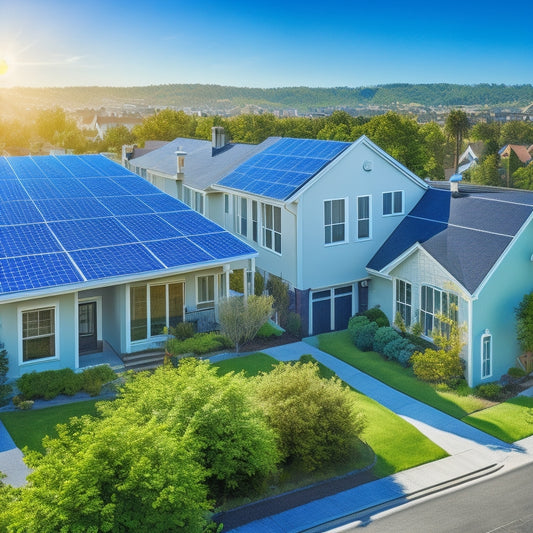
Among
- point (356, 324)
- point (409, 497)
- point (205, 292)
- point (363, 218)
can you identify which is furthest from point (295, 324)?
point (409, 497)

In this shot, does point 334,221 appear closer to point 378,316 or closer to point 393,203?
point 393,203

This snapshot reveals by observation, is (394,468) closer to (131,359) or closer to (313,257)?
(131,359)

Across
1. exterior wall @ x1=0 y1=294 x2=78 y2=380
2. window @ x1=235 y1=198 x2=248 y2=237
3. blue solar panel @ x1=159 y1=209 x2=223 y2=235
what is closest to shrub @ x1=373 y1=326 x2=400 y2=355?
blue solar panel @ x1=159 y1=209 x2=223 y2=235

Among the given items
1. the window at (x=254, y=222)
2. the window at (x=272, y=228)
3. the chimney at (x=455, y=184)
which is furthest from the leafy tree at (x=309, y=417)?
the chimney at (x=455, y=184)

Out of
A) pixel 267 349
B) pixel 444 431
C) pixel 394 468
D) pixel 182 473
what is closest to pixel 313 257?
pixel 267 349

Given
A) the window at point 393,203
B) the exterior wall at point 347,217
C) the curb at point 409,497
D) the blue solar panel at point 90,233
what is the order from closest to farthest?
the curb at point 409,497
the blue solar panel at point 90,233
the exterior wall at point 347,217
the window at point 393,203

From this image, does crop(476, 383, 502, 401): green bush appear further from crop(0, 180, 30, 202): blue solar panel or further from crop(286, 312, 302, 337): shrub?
crop(0, 180, 30, 202): blue solar panel

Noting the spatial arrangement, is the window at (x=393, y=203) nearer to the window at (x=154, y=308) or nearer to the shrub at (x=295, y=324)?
the shrub at (x=295, y=324)
